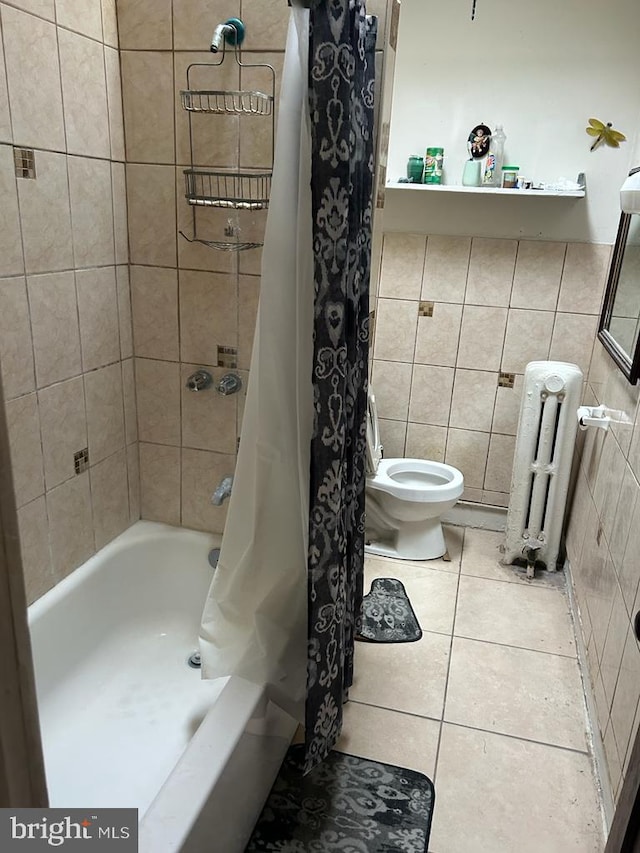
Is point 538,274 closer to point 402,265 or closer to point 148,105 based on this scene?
point 402,265

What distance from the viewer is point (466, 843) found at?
158cm

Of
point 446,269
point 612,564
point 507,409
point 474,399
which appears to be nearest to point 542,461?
point 507,409

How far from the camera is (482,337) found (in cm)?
292

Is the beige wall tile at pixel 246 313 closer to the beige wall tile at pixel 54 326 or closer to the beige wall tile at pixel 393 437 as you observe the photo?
the beige wall tile at pixel 54 326

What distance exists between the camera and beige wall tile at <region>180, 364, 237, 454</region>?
209 centimetres

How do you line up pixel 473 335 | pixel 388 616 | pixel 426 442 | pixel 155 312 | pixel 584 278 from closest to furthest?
pixel 155 312
pixel 388 616
pixel 584 278
pixel 473 335
pixel 426 442

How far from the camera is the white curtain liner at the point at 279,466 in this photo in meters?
1.36

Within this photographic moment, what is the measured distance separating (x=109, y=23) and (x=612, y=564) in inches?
85.2

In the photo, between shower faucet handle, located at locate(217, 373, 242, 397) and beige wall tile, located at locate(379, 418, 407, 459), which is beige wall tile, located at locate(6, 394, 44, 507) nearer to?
shower faucet handle, located at locate(217, 373, 242, 397)

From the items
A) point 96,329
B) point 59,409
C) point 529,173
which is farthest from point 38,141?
point 529,173

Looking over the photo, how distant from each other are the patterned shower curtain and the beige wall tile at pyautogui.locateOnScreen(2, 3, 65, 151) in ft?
2.44

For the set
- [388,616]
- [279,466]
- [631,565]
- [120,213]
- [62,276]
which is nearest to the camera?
[279,466]

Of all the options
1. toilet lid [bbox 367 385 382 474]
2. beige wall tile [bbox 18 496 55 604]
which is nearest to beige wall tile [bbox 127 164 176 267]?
beige wall tile [bbox 18 496 55 604]

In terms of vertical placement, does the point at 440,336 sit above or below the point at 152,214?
below
